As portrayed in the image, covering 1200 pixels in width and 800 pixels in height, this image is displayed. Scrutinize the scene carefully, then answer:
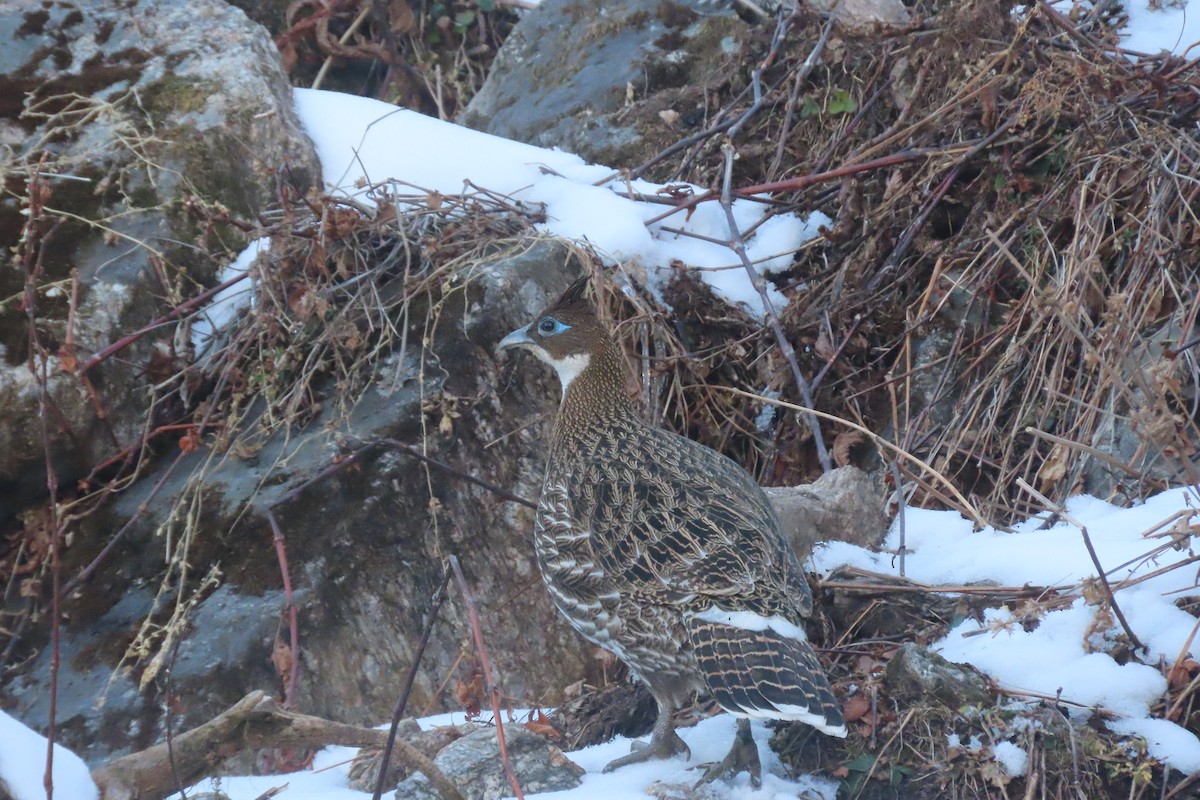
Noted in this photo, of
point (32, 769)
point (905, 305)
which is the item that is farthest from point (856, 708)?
point (905, 305)

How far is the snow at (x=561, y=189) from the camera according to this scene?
540cm

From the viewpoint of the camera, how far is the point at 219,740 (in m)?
2.71

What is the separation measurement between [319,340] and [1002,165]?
3.42m

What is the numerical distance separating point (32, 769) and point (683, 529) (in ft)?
6.82

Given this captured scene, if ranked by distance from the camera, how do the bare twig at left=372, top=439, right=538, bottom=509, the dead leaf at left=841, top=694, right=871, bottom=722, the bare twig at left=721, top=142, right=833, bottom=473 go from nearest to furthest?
the dead leaf at left=841, top=694, right=871, bottom=722 → the bare twig at left=372, top=439, right=538, bottom=509 → the bare twig at left=721, top=142, right=833, bottom=473

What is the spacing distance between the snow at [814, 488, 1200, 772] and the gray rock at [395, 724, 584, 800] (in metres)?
1.41

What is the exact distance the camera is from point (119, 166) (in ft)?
16.7

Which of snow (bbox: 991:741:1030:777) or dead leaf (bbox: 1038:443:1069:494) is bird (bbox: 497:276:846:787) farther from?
dead leaf (bbox: 1038:443:1069:494)

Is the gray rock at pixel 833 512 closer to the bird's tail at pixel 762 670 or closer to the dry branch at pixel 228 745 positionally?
the bird's tail at pixel 762 670

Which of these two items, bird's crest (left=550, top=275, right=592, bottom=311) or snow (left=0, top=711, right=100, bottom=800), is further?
bird's crest (left=550, top=275, right=592, bottom=311)

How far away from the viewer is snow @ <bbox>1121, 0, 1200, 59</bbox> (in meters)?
5.50

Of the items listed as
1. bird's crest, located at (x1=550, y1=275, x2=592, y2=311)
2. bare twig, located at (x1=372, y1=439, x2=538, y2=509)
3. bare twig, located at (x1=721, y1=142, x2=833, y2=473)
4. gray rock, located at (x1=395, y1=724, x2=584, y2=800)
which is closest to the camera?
gray rock, located at (x1=395, y1=724, x2=584, y2=800)

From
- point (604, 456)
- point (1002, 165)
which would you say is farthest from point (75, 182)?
point (1002, 165)

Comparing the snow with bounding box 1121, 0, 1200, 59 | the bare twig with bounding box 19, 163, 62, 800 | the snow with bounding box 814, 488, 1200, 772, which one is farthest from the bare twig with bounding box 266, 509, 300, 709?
the snow with bounding box 1121, 0, 1200, 59
